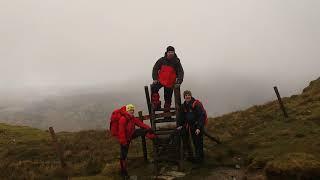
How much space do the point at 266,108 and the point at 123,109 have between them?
715 inches

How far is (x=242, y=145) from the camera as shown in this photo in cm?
2136

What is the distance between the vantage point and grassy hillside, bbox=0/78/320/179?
53.4ft

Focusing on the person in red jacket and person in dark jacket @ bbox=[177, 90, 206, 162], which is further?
person in dark jacket @ bbox=[177, 90, 206, 162]

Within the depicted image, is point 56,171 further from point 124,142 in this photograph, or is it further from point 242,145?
point 242,145

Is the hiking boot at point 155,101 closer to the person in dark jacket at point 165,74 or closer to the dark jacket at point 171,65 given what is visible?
the person in dark jacket at point 165,74

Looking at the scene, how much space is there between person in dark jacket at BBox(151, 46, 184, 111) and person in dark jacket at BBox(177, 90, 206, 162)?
1.29m

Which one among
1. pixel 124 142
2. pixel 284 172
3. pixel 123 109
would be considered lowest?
Result: pixel 284 172

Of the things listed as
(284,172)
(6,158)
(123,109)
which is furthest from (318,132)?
(6,158)

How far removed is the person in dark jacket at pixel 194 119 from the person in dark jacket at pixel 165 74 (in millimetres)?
1291

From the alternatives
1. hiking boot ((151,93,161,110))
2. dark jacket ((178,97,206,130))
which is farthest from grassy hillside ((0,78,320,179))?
hiking boot ((151,93,161,110))

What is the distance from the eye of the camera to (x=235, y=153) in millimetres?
20188

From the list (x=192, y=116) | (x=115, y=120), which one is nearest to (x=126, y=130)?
(x=115, y=120)

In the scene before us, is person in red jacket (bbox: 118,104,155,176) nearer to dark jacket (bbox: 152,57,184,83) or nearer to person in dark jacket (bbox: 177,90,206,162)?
person in dark jacket (bbox: 177,90,206,162)

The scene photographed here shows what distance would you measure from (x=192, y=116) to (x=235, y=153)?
11.1 ft
